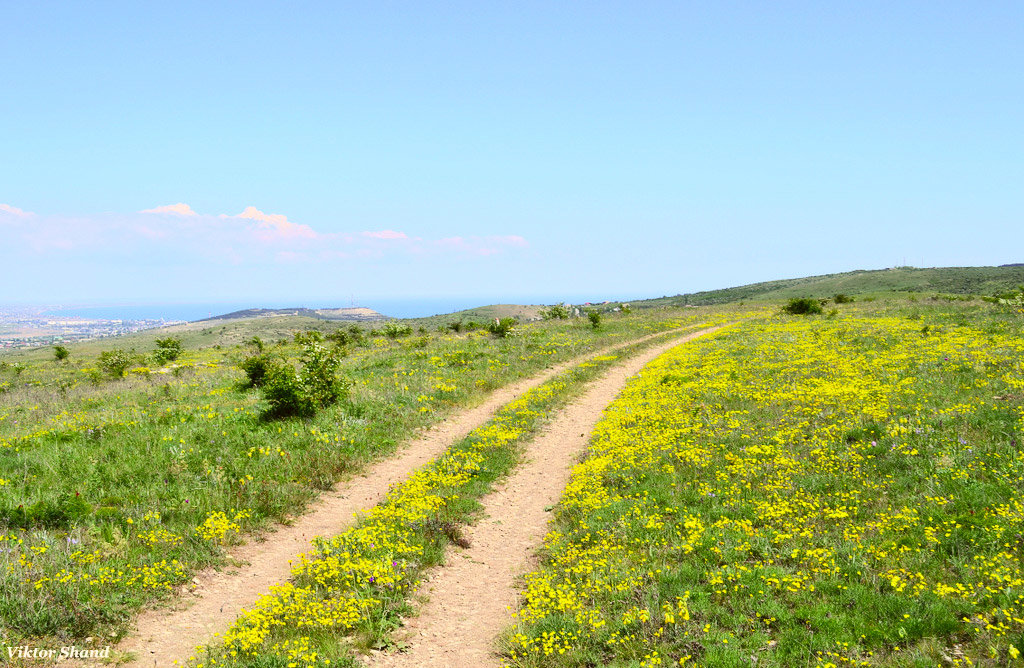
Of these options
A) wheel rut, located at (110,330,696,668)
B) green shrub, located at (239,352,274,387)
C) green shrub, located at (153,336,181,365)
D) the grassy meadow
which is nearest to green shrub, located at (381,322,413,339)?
green shrub, located at (153,336,181,365)

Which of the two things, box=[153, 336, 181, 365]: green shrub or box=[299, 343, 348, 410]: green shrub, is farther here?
box=[153, 336, 181, 365]: green shrub

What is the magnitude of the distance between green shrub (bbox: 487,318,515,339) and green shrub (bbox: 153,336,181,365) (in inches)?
1126

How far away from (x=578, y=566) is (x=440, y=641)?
8.97 feet

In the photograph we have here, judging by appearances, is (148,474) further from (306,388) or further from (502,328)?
(502,328)

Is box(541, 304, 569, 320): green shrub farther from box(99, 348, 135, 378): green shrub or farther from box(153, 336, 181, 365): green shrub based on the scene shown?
box(99, 348, 135, 378): green shrub

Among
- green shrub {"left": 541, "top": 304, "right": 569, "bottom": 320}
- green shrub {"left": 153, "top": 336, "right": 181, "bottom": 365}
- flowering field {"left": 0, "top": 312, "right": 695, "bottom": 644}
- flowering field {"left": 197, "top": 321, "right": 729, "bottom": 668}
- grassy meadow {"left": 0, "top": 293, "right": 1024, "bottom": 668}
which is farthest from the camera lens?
green shrub {"left": 541, "top": 304, "right": 569, "bottom": 320}

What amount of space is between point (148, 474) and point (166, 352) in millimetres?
37044

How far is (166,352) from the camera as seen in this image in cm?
4272

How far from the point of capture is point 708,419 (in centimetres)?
1623

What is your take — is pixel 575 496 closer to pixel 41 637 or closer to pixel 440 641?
pixel 440 641

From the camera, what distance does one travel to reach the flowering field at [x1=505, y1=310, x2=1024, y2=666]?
21.4ft

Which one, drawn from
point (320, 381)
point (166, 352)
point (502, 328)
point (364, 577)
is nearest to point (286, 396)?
point (320, 381)

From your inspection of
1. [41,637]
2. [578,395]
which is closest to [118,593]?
[41,637]

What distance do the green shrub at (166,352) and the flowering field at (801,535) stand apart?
41623 millimetres
